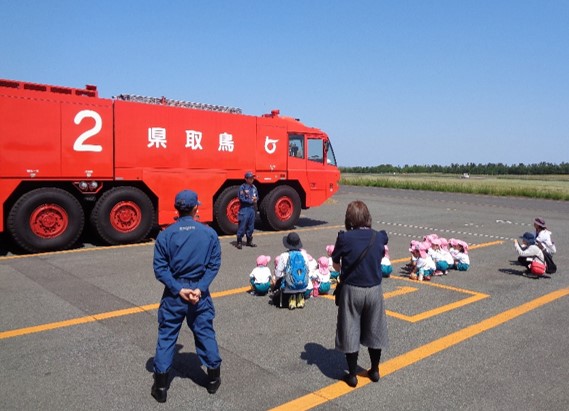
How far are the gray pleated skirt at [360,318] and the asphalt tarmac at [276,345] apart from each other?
37 cm

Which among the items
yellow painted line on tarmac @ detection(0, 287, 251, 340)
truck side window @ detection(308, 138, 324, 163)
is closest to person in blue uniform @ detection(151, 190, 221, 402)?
yellow painted line on tarmac @ detection(0, 287, 251, 340)

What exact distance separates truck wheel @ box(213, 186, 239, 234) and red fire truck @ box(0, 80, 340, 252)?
26mm

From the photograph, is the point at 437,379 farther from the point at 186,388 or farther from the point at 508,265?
the point at 508,265

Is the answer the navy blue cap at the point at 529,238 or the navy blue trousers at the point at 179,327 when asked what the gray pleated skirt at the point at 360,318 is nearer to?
the navy blue trousers at the point at 179,327

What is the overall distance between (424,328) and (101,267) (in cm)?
562

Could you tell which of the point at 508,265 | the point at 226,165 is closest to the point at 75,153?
the point at 226,165

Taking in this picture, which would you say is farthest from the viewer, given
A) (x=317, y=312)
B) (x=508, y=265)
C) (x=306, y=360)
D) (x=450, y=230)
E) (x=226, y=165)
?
(x=450, y=230)

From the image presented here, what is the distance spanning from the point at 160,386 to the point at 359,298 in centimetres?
172

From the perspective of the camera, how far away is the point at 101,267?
27.2ft

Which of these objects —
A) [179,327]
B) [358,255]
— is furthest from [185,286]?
[358,255]

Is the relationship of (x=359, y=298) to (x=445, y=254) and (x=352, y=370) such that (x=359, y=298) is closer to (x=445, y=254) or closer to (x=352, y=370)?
(x=352, y=370)

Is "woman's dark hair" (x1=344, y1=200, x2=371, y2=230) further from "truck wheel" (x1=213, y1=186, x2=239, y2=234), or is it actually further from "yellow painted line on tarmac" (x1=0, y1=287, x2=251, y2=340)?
"truck wheel" (x1=213, y1=186, x2=239, y2=234)

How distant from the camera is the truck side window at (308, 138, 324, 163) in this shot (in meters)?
13.8

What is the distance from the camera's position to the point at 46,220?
953 centimetres
